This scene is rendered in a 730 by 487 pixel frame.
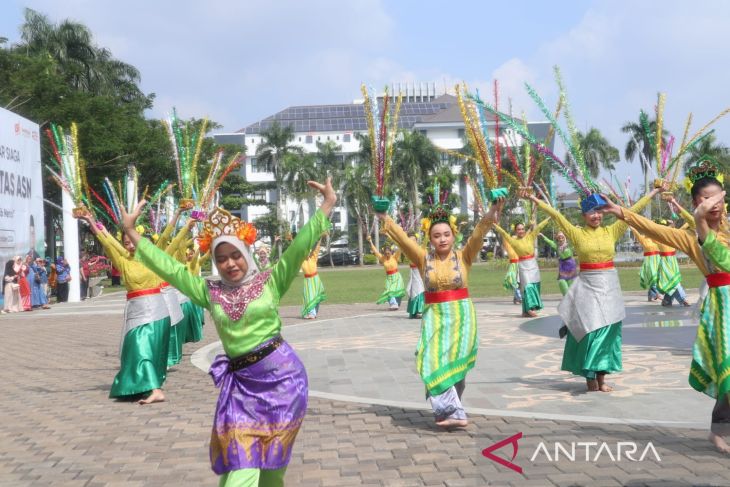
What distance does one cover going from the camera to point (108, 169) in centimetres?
3450

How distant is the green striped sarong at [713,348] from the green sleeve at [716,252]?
0.17m

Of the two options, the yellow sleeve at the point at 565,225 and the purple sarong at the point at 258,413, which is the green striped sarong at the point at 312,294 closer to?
the yellow sleeve at the point at 565,225

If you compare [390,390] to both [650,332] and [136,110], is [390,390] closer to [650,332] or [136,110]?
[650,332]

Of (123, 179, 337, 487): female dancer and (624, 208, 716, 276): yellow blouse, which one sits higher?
(624, 208, 716, 276): yellow blouse

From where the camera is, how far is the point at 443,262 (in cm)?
672

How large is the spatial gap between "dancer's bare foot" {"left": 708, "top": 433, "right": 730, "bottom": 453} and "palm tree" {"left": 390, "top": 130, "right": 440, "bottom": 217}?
5857 cm

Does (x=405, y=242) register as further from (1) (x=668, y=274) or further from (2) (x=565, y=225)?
(1) (x=668, y=274)

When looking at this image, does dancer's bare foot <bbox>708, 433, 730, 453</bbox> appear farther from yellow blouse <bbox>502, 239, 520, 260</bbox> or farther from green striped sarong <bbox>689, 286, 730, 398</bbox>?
yellow blouse <bbox>502, 239, 520, 260</bbox>

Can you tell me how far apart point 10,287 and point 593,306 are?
2029 centimetres

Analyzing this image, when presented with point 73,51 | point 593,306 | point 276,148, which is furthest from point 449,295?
point 276,148

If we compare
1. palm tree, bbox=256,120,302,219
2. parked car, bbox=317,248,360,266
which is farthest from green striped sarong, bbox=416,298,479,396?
palm tree, bbox=256,120,302,219

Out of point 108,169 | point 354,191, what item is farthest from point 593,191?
point 354,191

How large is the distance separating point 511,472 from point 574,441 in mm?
835

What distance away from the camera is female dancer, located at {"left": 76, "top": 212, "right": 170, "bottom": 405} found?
816 cm
